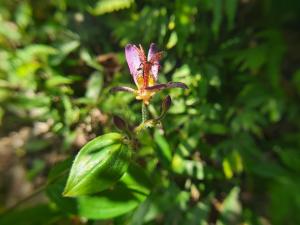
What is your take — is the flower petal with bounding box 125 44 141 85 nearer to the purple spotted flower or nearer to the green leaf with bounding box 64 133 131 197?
the purple spotted flower

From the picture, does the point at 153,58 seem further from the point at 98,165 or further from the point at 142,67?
the point at 98,165

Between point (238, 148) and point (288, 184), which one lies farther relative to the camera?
point (288, 184)

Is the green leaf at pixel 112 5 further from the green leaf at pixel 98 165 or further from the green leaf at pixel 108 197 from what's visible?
the green leaf at pixel 98 165

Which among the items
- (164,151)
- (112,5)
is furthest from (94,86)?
(164,151)

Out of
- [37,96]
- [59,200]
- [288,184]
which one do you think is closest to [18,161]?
[37,96]

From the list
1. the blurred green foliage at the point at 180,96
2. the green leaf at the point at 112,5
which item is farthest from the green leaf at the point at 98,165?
the green leaf at the point at 112,5

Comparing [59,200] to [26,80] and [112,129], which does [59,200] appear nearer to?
[112,129]

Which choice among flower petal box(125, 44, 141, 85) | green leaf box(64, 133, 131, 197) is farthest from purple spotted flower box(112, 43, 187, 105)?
green leaf box(64, 133, 131, 197)
